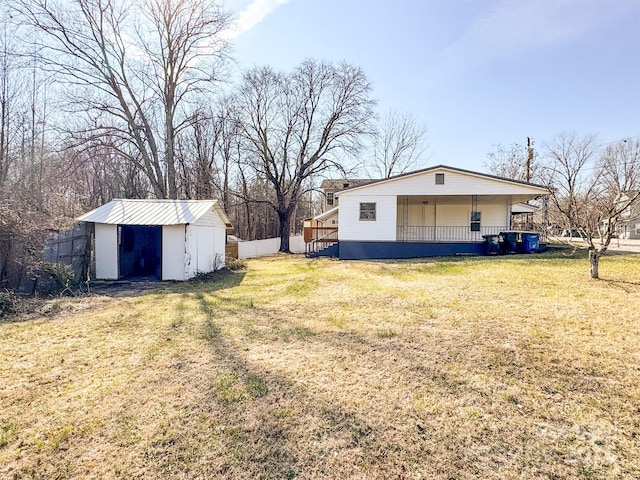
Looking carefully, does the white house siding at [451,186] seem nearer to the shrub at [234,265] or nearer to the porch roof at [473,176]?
the porch roof at [473,176]

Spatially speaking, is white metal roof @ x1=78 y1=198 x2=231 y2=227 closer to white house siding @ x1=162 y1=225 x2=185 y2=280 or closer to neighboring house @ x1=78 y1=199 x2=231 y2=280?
neighboring house @ x1=78 y1=199 x2=231 y2=280

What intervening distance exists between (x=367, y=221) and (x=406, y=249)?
2.59m

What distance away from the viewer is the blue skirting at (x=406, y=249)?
1692cm

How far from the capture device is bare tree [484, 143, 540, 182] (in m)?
27.6

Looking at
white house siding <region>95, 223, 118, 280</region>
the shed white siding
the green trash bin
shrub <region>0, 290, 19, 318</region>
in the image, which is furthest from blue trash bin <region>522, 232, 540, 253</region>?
shrub <region>0, 290, 19, 318</region>

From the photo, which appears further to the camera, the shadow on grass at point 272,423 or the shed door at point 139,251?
the shed door at point 139,251

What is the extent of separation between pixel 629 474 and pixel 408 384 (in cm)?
178

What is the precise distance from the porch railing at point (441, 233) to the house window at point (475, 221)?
7.1 inches

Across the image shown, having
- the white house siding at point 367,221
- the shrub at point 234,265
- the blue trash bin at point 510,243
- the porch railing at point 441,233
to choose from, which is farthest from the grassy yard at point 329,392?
the porch railing at point 441,233

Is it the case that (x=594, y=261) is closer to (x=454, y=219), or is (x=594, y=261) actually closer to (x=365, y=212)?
(x=365, y=212)

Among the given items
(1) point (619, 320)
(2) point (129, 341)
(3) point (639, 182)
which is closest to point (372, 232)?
(3) point (639, 182)

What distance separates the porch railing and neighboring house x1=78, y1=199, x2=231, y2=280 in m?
10.7

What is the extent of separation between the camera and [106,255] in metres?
11.2

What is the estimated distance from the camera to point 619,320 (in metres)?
5.50
